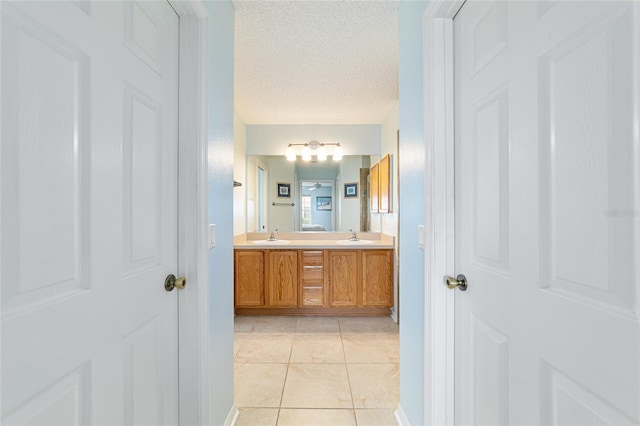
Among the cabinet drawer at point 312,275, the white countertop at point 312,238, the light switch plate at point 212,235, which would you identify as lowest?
the cabinet drawer at point 312,275

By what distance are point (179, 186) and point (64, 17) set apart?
1.93 feet

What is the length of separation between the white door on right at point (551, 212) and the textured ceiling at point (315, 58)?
971 mm

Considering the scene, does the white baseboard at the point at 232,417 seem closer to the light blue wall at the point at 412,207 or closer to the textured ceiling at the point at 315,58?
the light blue wall at the point at 412,207

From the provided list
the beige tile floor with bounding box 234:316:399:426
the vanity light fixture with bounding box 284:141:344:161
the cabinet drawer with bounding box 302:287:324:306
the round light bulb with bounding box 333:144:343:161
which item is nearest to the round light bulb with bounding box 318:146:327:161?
the vanity light fixture with bounding box 284:141:344:161

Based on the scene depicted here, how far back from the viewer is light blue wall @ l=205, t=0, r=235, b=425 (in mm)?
1243

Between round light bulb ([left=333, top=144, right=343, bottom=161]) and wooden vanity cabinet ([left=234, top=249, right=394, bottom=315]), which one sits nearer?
wooden vanity cabinet ([left=234, top=249, right=394, bottom=315])

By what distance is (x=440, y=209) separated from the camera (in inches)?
43.0

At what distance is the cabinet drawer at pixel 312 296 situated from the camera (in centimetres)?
307

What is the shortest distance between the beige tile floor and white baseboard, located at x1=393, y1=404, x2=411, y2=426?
0.13 ft

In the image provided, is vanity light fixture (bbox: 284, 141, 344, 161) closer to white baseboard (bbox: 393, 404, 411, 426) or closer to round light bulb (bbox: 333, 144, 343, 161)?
round light bulb (bbox: 333, 144, 343, 161)

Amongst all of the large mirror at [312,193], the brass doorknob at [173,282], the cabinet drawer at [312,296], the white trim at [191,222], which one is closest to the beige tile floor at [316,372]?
the cabinet drawer at [312,296]

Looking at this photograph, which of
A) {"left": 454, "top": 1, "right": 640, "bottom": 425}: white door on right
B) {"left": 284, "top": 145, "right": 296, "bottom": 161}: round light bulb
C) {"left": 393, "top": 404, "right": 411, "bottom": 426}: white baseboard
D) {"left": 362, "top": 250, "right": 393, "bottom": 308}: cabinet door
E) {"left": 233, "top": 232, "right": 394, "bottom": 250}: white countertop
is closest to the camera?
{"left": 454, "top": 1, "right": 640, "bottom": 425}: white door on right

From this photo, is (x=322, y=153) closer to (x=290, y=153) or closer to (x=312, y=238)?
(x=290, y=153)

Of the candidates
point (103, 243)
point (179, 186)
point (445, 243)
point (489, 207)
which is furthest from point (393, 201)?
point (103, 243)
